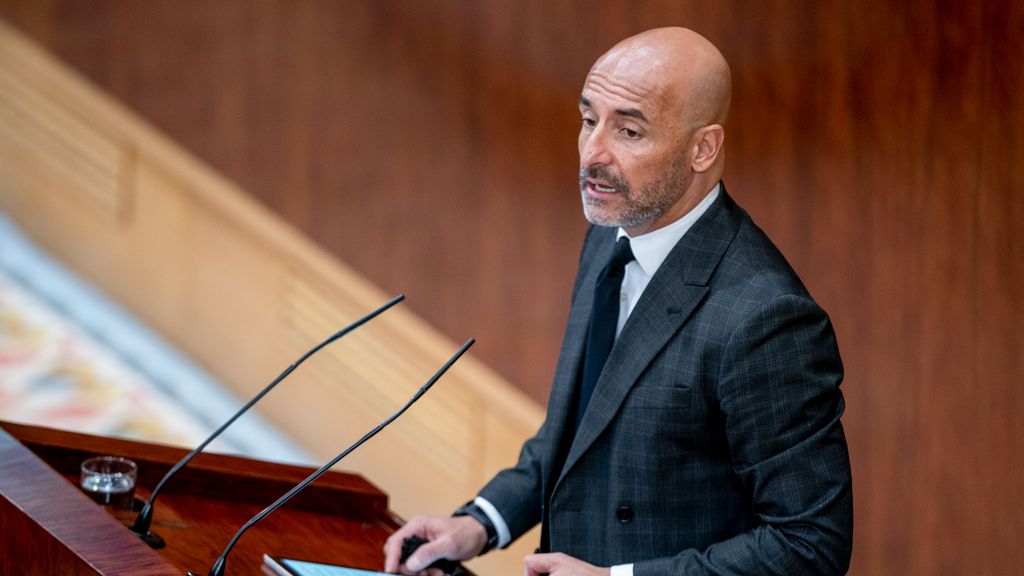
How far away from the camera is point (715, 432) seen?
1.98m

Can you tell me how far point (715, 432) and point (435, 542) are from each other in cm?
45

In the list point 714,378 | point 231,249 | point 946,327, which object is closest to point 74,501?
point 714,378

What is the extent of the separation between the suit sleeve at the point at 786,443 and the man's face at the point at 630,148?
217mm

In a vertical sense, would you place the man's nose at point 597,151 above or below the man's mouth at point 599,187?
above

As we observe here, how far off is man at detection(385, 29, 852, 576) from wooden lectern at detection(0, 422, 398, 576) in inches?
8.0

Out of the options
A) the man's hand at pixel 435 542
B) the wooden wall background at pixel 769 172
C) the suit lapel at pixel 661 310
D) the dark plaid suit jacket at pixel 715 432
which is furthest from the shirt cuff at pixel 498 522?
the wooden wall background at pixel 769 172

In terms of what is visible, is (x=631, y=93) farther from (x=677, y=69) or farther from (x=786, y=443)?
(x=786, y=443)

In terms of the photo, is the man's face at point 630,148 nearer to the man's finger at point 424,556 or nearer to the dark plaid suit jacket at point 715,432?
the dark plaid suit jacket at point 715,432

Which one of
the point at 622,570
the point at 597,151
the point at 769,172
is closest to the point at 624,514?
the point at 622,570

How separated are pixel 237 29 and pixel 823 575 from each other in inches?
137

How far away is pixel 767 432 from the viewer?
6.16 feet

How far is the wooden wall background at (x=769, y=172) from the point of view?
2.87 m

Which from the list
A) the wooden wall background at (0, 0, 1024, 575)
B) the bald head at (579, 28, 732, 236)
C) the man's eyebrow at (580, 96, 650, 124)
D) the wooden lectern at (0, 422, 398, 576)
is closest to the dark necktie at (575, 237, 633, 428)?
the bald head at (579, 28, 732, 236)

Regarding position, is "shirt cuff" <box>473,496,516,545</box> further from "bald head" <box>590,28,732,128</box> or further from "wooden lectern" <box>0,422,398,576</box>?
"bald head" <box>590,28,732,128</box>
